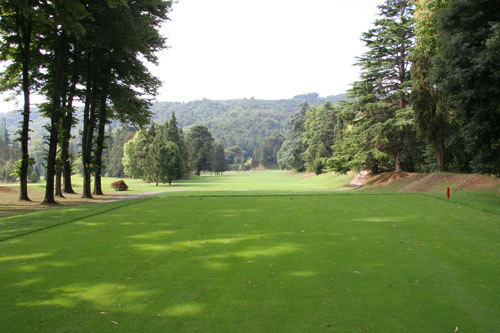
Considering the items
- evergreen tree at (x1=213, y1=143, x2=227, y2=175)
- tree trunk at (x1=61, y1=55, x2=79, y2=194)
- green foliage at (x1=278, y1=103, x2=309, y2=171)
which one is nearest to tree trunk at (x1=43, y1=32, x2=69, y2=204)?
tree trunk at (x1=61, y1=55, x2=79, y2=194)

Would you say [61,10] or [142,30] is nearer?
[61,10]

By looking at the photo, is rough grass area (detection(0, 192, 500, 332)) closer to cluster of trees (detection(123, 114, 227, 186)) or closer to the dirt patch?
the dirt patch

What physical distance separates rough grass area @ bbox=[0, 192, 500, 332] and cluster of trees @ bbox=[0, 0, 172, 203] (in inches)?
431

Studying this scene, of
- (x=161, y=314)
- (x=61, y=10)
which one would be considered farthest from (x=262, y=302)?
(x=61, y=10)

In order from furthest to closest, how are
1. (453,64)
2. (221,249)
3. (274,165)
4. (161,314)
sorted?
(274,165)
(453,64)
(221,249)
(161,314)

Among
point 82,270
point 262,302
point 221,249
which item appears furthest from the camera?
point 221,249

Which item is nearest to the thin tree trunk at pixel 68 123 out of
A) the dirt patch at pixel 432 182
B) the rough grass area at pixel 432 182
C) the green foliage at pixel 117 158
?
the rough grass area at pixel 432 182

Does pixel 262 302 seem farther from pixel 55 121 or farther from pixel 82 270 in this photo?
pixel 55 121

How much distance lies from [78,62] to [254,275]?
22.8m

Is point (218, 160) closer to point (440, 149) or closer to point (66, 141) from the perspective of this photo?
point (440, 149)

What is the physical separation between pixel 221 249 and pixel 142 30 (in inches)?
669

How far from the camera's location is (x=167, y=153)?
48.9 meters

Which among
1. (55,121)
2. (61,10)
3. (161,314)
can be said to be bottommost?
(161,314)

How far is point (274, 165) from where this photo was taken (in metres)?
157
